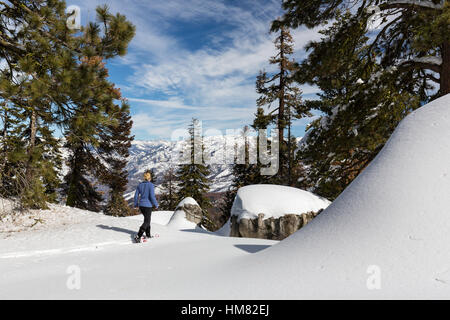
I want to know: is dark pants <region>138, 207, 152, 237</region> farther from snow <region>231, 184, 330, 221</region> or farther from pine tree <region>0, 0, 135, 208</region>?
snow <region>231, 184, 330, 221</region>

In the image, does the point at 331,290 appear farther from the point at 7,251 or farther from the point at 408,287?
the point at 7,251

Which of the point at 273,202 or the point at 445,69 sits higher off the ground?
the point at 445,69

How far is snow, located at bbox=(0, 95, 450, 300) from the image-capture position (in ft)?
8.79

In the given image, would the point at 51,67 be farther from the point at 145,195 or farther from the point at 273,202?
the point at 273,202

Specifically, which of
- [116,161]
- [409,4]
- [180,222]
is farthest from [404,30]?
[116,161]

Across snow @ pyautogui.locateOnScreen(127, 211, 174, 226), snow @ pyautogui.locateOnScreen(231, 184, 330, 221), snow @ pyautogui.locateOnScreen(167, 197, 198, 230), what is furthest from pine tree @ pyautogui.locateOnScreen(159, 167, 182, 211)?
snow @ pyautogui.locateOnScreen(231, 184, 330, 221)

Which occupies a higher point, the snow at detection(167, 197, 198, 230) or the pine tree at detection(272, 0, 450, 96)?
the pine tree at detection(272, 0, 450, 96)

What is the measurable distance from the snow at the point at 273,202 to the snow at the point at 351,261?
5428 mm

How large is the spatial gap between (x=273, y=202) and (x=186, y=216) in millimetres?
9048

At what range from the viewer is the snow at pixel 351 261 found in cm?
268

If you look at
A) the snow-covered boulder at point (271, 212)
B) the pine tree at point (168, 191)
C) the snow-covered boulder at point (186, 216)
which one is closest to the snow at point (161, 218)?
the snow-covered boulder at point (186, 216)

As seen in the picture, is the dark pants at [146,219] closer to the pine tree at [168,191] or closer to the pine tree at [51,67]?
the pine tree at [51,67]

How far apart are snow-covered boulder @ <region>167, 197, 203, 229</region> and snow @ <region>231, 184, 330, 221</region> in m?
7.07

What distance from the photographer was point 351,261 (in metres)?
2.95
